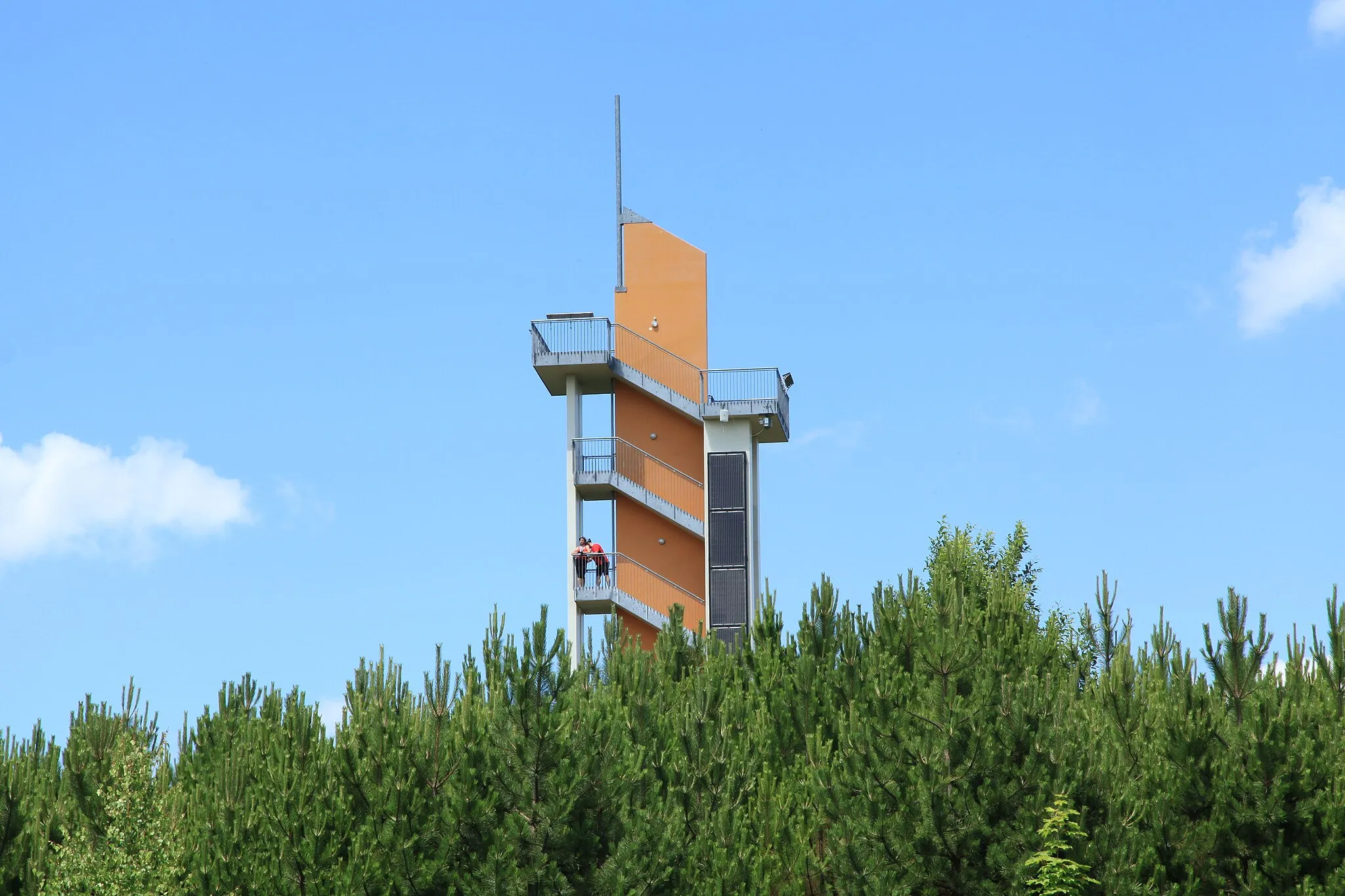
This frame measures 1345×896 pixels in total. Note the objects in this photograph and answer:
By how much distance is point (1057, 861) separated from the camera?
56.4ft

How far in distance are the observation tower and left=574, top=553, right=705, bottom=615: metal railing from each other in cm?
3

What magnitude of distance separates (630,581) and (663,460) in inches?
130

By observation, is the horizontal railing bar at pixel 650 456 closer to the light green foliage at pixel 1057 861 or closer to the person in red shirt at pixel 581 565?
the person in red shirt at pixel 581 565

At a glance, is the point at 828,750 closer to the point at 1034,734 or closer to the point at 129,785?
the point at 1034,734

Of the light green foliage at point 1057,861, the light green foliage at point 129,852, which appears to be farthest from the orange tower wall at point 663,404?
the light green foliage at point 129,852

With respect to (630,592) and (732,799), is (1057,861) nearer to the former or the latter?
(732,799)

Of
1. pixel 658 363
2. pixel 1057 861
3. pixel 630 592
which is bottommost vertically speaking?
pixel 1057 861

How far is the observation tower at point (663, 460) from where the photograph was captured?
124 ft

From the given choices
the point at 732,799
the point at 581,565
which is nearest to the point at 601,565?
the point at 581,565

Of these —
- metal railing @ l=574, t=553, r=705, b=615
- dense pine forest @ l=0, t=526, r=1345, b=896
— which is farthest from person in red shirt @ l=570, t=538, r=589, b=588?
dense pine forest @ l=0, t=526, r=1345, b=896

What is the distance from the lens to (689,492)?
38.5 meters

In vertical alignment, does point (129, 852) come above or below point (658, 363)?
below

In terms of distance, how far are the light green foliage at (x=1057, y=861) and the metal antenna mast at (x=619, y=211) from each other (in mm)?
24472

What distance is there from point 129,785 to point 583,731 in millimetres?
5206
